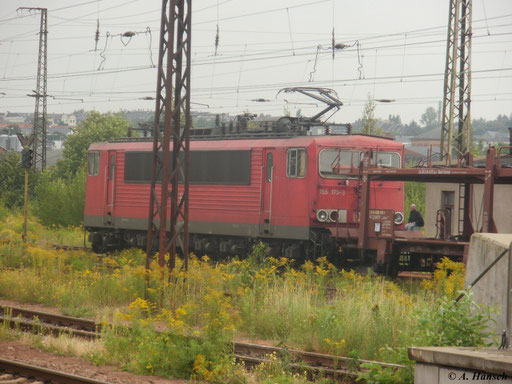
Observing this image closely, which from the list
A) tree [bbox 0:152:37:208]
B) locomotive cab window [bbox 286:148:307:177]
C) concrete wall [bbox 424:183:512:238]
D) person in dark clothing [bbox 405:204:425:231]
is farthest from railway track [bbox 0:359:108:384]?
tree [bbox 0:152:37:208]

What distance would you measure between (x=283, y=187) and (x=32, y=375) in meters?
11.5

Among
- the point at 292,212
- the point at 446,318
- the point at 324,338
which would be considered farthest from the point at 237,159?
the point at 446,318

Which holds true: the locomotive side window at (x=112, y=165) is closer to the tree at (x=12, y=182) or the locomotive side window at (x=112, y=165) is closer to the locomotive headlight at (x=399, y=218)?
the locomotive headlight at (x=399, y=218)

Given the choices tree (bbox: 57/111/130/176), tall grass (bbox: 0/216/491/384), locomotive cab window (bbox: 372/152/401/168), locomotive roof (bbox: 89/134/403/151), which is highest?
tree (bbox: 57/111/130/176)

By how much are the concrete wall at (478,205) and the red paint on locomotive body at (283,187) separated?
2.30 metres

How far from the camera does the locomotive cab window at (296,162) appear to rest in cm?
2091

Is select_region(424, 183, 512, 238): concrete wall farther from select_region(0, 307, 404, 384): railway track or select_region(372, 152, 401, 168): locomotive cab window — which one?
select_region(0, 307, 404, 384): railway track

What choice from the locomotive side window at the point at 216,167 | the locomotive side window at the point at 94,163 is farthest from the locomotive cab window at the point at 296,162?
the locomotive side window at the point at 94,163

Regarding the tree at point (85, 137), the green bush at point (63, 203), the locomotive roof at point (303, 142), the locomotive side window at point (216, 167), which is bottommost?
the green bush at point (63, 203)

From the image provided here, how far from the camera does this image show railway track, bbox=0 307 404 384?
424 inches

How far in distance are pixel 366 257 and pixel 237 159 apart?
15.4 feet

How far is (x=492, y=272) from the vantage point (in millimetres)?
8984

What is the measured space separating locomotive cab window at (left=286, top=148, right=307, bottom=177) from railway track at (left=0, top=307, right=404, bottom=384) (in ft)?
26.6

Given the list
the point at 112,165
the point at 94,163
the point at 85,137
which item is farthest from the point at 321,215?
the point at 85,137
